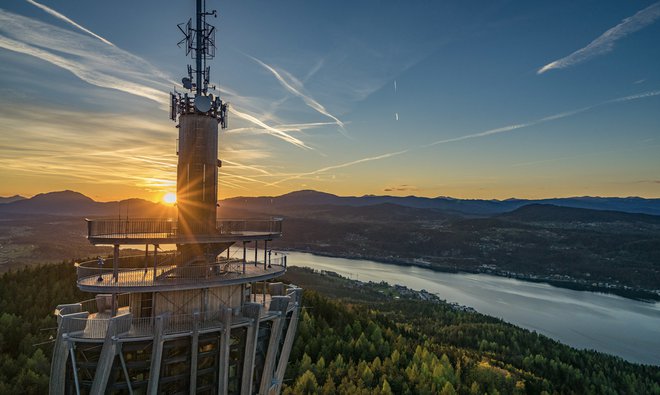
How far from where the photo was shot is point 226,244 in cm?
2308

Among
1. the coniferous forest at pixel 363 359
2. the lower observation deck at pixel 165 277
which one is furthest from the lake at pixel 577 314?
the lower observation deck at pixel 165 277

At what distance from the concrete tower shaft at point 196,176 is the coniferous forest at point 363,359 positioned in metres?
24.0

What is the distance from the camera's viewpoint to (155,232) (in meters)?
21.7

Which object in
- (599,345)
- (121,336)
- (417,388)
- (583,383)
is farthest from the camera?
(599,345)

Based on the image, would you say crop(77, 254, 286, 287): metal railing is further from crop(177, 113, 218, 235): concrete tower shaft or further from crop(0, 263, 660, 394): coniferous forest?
crop(0, 263, 660, 394): coniferous forest

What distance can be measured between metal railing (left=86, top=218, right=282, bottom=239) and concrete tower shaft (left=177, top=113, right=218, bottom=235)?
24 centimetres

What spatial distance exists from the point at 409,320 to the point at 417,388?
2870 inches

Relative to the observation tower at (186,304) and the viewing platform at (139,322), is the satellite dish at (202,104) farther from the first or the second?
the viewing platform at (139,322)

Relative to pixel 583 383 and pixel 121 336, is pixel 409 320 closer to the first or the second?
pixel 583 383

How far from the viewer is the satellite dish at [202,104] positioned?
22.9m

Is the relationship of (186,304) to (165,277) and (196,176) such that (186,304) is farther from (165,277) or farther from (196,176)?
(196,176)

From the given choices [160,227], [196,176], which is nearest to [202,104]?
[196,176]

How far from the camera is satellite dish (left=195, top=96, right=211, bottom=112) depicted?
902 inches

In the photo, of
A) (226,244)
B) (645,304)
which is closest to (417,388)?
(226,244)
